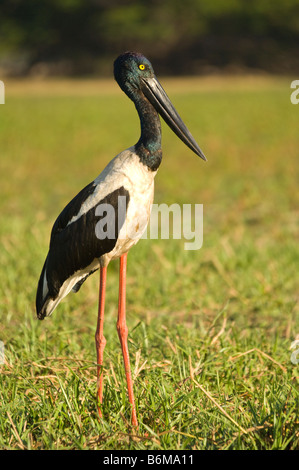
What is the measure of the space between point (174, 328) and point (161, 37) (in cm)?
5308

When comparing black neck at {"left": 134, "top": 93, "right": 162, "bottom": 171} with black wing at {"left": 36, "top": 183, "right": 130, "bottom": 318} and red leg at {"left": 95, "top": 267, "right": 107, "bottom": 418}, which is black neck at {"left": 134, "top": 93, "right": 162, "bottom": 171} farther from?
red leg at {"left": 95, "top": 267, "right": 107, "bottom": 418}

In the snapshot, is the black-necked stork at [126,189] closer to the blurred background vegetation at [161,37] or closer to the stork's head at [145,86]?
the stork's head at [145,86]

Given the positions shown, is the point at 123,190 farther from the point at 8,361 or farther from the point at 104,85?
the point at 104,85

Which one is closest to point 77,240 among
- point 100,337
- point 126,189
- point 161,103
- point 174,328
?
point 126,189

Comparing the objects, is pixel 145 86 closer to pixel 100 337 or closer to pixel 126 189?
pixel 126 189

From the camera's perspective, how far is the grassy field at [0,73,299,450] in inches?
109

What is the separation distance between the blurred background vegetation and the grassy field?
45.6 metres

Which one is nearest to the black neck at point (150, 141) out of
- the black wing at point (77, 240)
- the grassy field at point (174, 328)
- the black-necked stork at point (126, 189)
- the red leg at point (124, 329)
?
the black-necked stork at point (126, 189)

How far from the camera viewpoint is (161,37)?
5456 cm

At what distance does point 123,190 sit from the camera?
8.75 feet

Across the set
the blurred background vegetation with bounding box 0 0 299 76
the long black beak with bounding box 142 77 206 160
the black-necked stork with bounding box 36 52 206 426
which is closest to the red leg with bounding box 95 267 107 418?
the black-necked stork with bounding box 36 52 206 426

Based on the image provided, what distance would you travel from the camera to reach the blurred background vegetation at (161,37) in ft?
181

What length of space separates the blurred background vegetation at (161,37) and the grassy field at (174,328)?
Answer: 45.6m

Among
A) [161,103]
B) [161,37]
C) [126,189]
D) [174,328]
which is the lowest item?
[174,328]
